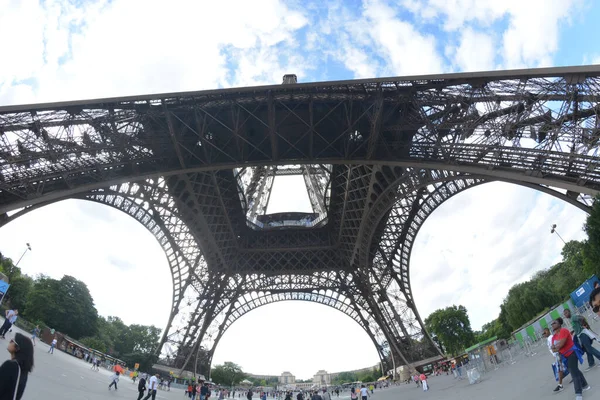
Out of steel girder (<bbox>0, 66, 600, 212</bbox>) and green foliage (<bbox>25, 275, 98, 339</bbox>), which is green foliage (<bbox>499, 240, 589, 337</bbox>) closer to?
steel girder (<bbox>0, 66, 600, 212</bbox>)

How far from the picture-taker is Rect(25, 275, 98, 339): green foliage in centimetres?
4928

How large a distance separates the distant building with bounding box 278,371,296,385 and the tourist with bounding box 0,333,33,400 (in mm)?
181349

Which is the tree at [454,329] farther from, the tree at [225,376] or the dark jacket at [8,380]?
the dark jacket at [8,380]

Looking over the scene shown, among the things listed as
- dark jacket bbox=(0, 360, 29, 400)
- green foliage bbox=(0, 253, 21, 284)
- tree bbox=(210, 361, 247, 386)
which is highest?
green foliage bbox=(0, 253, 21, 284)

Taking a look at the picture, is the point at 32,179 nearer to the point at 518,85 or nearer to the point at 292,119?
the point at 292,119

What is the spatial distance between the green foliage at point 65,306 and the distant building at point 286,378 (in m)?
131

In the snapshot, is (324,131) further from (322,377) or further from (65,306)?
(322,377)

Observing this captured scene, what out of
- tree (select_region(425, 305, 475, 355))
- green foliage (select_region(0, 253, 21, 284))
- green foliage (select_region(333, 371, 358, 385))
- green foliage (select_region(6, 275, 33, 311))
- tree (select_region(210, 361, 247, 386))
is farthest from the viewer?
green foliage (select_region(333, 371, 358, 385))

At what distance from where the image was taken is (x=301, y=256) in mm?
40188

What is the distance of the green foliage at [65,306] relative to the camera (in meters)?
49.3

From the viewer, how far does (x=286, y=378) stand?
6850 inches

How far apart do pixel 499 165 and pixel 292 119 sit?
1013cm

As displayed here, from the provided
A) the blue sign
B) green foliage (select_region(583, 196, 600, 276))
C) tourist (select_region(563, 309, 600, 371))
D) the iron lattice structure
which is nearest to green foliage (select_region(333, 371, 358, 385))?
the iron lattice structure

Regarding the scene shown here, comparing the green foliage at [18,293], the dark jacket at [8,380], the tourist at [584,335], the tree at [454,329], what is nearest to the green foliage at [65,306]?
the green foliage at [18,293]
